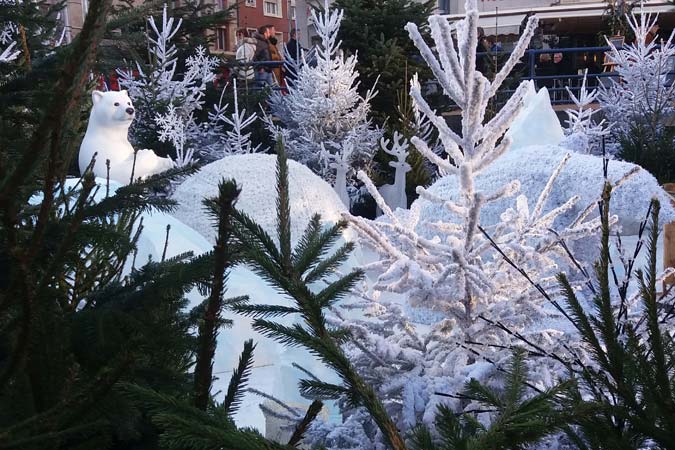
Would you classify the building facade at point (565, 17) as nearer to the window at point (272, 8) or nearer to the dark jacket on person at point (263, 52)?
the dark jacket on person at point (263, 52)

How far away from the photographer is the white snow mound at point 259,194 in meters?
4.72

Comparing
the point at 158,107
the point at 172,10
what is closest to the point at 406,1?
the point at 172,10

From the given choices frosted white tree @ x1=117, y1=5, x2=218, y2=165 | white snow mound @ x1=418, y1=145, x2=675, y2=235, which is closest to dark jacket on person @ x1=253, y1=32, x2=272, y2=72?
frosted white tree @ x1=117, y1=5, x2=218, y2=165

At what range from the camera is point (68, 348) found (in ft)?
3.79

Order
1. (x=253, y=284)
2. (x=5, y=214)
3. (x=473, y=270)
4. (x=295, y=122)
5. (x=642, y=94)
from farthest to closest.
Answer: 1. (x=642, y=94)
2. (x=295, y=122)
3. (x=253, y=284)
4. (x=473, y=270)
5. (x=5, y=214)

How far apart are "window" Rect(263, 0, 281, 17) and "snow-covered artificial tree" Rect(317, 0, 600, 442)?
31.6 m

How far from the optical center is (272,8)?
33125mm

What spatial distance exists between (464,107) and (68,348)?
1.41m

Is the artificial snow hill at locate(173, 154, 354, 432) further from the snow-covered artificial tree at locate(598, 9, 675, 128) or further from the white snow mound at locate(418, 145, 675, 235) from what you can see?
the snow-covered artificial tree at locate(598, 9, 675, 128)

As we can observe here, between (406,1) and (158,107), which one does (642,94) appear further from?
(158,107)

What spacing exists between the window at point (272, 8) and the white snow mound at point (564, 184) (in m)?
29.3

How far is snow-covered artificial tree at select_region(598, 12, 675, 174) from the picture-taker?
29.1 ft


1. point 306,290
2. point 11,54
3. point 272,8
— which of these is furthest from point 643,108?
point 272,8

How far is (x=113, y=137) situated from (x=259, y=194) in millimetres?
1603
